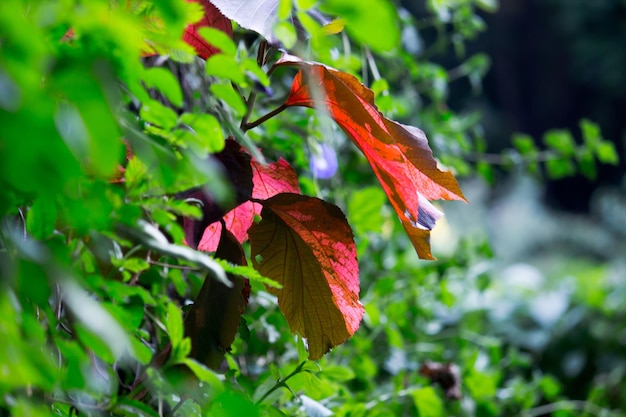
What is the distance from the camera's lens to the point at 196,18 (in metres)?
0.29

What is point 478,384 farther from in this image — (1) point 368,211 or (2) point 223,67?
(2) point 223,67

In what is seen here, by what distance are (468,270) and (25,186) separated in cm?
95

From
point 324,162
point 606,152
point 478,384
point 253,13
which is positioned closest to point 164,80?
point 253,13

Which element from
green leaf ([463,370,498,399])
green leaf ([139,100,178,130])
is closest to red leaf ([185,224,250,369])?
green leaf ([139,100,178,130])

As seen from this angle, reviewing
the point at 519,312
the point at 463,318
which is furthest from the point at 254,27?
the point at 519,312

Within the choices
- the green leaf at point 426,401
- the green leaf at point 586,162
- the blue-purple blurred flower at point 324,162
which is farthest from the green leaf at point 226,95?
the green leaf at point 586,162

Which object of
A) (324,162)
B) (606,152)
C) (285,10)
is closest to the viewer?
(285,10)

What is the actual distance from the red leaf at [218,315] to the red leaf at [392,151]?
9 cm

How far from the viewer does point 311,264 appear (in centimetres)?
42

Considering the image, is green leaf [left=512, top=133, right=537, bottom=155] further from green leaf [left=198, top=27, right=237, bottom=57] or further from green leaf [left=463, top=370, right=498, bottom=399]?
green leaf [left=198, top=27, right=237, bottom=57]

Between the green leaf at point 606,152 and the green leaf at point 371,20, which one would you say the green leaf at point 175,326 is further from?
the green leaf at point 606,152

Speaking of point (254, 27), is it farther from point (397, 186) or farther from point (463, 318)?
point (463, 318)

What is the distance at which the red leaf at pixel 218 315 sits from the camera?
15.9 inches

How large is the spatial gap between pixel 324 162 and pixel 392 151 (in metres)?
0.26
